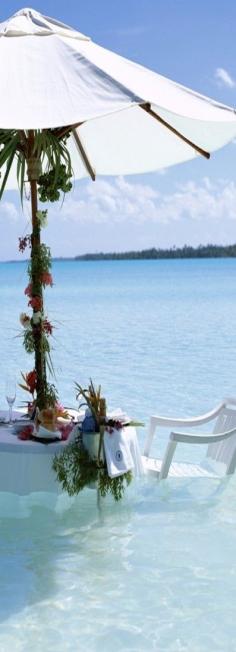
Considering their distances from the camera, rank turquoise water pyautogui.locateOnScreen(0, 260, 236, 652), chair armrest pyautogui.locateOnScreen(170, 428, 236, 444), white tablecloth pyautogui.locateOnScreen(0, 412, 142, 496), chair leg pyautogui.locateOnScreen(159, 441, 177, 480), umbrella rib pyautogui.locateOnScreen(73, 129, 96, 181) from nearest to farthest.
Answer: turquoise water pyautogui.locateOnScreen(0, 260, 236, 652)
white tablecloth pyautogui.locateOnScreen(0, 412, 142, 496)
chair armrest pyautogui.locateOnScreen(170, 428, 236, 444)
chair leg pyautogui.locateOnScreen(159, 441, 177, 480)
umbrella rib pyautogui.locateOnScreen(73, 129, 96, 181)

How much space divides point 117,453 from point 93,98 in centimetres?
192

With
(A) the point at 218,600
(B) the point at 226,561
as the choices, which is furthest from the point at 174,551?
(A) the point at 218,600

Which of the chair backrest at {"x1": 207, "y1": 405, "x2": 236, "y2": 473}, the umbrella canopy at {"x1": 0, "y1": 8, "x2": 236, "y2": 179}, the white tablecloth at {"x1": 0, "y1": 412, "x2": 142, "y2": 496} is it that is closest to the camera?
the umbrella canopy at {"x1": 0, "y1": 8, "x2": 236, "y2": 179}

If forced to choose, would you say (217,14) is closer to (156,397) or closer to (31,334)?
(156,397)

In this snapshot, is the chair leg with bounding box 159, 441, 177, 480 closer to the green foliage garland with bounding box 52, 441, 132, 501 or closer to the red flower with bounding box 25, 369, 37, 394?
the green foliage garland with bounding box 52, 441, 132, 501

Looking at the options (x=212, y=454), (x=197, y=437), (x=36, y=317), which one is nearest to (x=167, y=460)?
(x=197, y=437)

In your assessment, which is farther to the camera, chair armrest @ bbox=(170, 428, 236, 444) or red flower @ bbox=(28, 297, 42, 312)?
chair armrest @ bbox=(170, 428, 236, 444)

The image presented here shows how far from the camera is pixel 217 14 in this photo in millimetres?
22531

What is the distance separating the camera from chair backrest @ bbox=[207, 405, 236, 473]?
593 centimetres

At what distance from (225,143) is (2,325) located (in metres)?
17.8

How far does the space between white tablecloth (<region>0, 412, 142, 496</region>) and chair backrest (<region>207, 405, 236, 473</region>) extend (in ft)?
4.24

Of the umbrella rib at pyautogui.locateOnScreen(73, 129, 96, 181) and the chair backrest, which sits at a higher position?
the umbrella rib at pyautogui.locateOnScreen(73, 129, 96, 181)

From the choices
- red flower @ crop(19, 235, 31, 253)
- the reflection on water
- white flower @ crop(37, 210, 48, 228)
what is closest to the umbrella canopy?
white flower @ crop(37, 210, 48, 228)

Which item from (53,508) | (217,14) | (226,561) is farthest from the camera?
(217,14)
